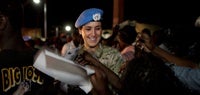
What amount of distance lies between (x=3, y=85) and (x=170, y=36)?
145 centimetres

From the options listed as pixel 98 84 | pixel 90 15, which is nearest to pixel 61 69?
pixel 98 84

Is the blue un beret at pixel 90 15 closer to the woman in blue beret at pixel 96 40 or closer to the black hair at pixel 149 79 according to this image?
the woman in blue beret at pixel 96 40

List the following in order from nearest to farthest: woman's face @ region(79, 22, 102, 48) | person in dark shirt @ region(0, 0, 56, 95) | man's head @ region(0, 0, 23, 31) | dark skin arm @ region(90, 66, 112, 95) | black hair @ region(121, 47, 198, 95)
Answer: black hair @ region(121, 47, 198, 95) < dark skin arm @ region(90, 66, 112, 95) < person in dark shirt @ region(0, 0, 56, 95) < man's head @ region(0, 0, 23, 31) < woman's face @ region(79, 22, 102, 48)

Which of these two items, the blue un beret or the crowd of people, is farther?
the blue un beret

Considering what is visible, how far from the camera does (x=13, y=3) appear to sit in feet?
10.4

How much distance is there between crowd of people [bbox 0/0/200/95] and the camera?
221cm

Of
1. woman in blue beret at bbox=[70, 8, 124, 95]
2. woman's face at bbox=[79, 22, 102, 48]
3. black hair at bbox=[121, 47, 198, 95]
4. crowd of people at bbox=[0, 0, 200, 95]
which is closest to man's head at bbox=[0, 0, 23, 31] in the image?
crowd of people at bbox=[0, 0, 200, 95]

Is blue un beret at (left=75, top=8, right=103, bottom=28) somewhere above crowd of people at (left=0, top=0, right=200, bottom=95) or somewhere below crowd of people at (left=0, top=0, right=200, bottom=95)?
above

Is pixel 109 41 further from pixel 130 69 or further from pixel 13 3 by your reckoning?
pixel 130 69

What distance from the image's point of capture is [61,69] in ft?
7.28

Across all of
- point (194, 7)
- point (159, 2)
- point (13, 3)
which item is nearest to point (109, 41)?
point (13, 3)

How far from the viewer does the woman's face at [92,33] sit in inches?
161

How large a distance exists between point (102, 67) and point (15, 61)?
714 mm

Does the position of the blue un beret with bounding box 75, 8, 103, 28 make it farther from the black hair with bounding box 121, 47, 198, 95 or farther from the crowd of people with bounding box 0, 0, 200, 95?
the black hair with bounding box 121, 47, 198, 95
